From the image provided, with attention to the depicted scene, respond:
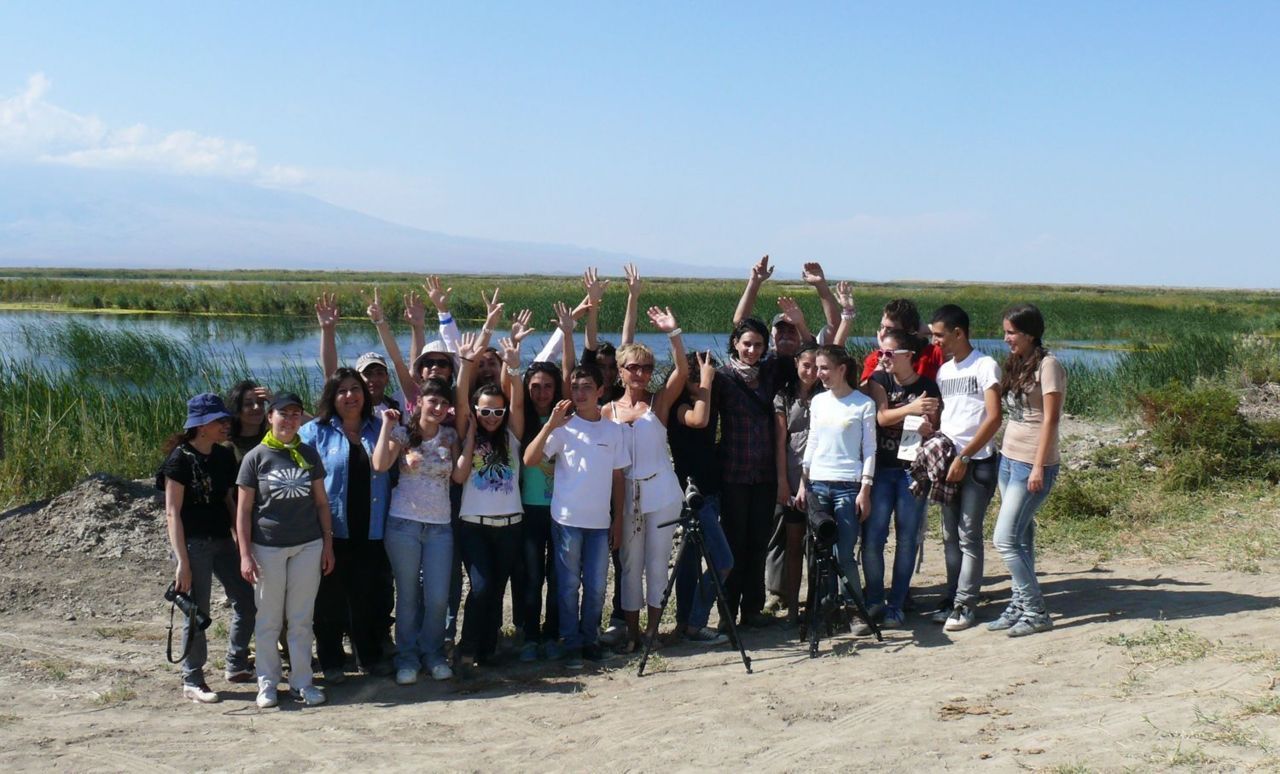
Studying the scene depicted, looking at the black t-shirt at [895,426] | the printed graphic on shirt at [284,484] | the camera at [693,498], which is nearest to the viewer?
the printed graphic on shirt at [284,484]

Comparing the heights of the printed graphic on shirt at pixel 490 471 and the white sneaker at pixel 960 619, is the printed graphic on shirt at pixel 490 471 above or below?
above

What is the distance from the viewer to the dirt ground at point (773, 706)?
4.42 meters

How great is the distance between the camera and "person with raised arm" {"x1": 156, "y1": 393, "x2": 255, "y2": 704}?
5.36m

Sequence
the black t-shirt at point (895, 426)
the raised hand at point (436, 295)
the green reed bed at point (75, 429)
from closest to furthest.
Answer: the black t-shirt at point (895, 426) < the raised hand at point (436, 295) < the green reed bed at point (75, 429)

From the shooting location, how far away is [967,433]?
5.86 meters

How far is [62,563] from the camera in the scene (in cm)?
788

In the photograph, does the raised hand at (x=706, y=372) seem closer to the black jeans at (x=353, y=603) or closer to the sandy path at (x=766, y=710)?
the sandy path at (x=766, y=710)

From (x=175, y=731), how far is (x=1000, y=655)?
4031 mm

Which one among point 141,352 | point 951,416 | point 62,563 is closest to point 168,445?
point 62,563

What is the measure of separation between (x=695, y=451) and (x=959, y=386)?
148 centimetres

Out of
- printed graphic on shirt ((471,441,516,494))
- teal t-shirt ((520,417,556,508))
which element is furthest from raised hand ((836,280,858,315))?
printed graphic on shirt ((471,441,516,494))

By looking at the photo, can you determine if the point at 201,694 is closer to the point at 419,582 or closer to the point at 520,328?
the point at 419,582

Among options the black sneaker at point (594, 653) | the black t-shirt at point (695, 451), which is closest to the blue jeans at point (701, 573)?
the black t-shirt at point (695, 451)

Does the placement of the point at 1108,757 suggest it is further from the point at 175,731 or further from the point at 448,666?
the point at 175,731
